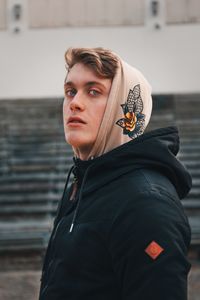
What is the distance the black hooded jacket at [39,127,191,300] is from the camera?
1.73 meters

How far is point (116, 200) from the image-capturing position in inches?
72.3

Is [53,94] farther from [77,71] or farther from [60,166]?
[77,71]

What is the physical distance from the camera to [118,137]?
1976mm

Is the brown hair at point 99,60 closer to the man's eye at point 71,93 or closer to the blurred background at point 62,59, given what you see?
the man's eye at point 71,93

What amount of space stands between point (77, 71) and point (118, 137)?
0.17 m

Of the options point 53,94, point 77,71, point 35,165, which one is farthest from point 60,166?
point 77,71

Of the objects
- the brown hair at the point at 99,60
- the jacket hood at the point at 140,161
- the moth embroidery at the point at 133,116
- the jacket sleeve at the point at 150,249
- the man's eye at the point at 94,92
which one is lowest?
the jacket sleeve at the point at 150,249

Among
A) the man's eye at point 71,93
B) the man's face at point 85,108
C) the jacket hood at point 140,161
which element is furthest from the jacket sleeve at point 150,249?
the man's eye at point 71,93

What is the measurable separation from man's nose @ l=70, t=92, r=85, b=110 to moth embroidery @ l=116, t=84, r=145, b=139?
9cm

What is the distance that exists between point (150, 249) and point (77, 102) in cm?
40

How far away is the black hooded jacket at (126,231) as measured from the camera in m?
1.73

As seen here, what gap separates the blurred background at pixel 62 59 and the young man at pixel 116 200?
4505 mm

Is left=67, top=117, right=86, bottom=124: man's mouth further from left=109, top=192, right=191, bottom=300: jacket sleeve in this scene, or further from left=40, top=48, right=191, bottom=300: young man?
left=109, top=192, right=191, bottom=300: jacket sleeve

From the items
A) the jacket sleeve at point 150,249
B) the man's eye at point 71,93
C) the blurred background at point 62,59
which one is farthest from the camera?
the blurred background at point 62,59
